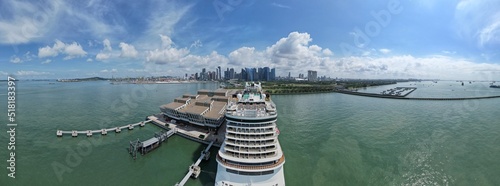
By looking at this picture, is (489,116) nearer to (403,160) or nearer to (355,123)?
(355,123)

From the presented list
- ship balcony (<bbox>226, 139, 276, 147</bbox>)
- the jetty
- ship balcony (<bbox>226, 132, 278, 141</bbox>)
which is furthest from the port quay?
ship balcony (<bbox>226, 132, 278, 141</bbox>)

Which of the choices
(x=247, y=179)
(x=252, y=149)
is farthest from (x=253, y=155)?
(x=247, y=179)

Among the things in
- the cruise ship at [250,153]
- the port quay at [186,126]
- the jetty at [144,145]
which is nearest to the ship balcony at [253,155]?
the cruise ship at [250,153]

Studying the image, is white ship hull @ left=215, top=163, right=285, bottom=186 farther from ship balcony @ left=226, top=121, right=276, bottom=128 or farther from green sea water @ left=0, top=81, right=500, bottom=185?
ship balcony @ left=226, top=121, right=276, bottom=128

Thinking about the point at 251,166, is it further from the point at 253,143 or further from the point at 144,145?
the point at 144,145

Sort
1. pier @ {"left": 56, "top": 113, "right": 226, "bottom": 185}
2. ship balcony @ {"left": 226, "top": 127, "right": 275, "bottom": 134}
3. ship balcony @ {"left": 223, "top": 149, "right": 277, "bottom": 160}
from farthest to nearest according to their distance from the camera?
pier @ {"left": 56, "top": 113, "right": 226, "bottom": 185} → ship balcony @ {"left": 226, "top": 127, "right": 275, "bottom": 134} → ship balcony @ {"left": 223, "top": 149, "right": 277, "bottom": 160}

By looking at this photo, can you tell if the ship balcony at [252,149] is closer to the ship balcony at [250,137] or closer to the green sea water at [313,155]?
the ship balcony at [250,137]
